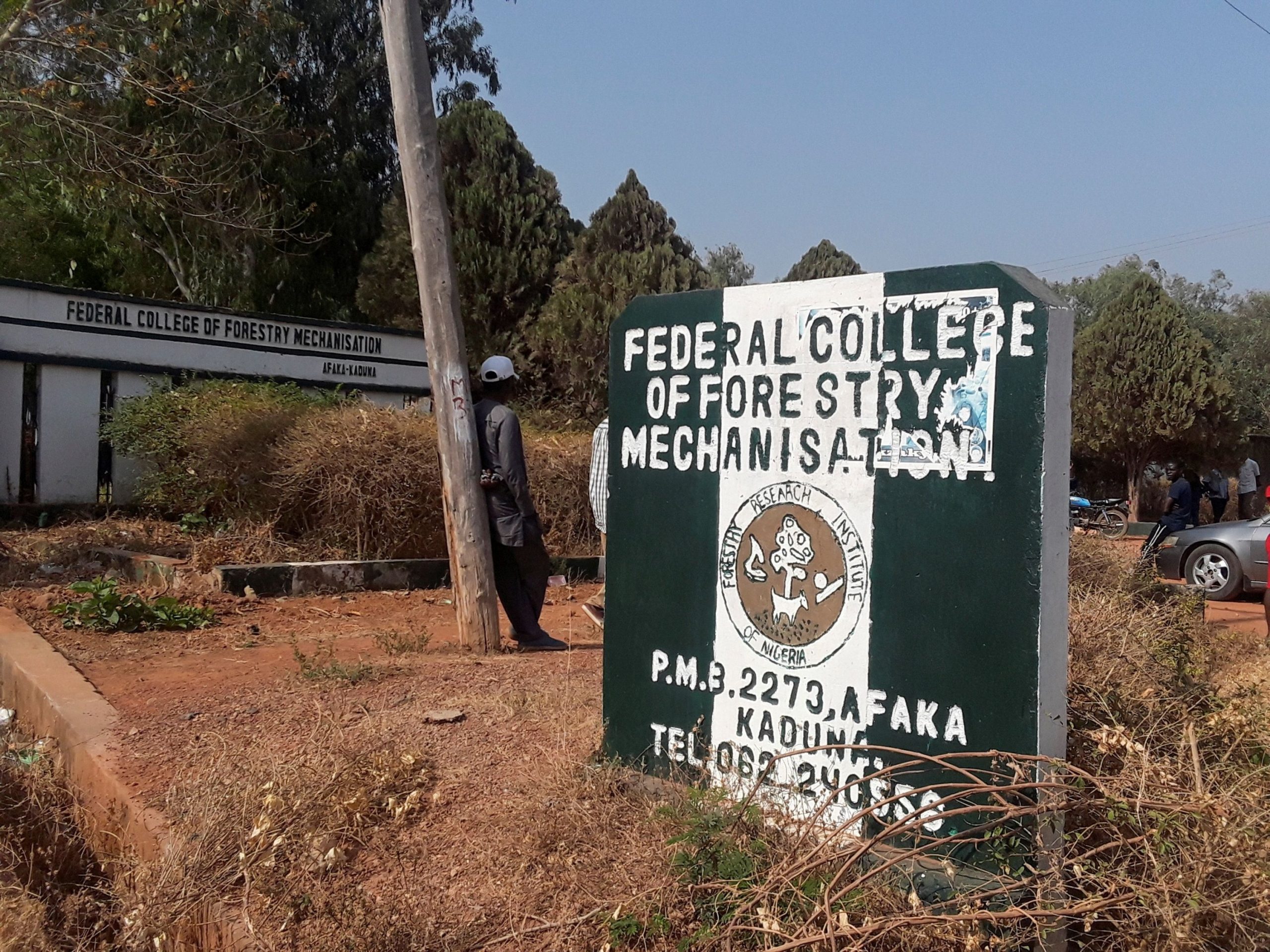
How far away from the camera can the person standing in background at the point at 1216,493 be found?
2188cm

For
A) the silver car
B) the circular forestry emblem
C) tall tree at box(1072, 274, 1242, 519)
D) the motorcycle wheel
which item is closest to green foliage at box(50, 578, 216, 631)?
the circular forestry emblem

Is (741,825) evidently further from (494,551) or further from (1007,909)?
(494,551)

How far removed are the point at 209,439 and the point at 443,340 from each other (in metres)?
5.50

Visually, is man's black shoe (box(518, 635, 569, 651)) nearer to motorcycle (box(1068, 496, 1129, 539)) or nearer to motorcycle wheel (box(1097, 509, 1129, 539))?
motorcycle (box(1068, 496, 1129, 539))

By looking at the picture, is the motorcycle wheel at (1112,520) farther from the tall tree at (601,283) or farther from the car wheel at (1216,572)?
the tall tree at (601,283)

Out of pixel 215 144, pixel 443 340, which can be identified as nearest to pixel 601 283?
pixel 215 144

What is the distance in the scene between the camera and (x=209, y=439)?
11.3 metres

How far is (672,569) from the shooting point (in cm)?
385

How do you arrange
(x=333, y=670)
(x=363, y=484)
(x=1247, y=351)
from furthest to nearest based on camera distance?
(x=1247, y=351)
(x=363, y=484)
(x=333, y=670)

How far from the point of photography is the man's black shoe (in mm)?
7125

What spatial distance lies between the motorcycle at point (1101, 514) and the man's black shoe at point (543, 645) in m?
14.9

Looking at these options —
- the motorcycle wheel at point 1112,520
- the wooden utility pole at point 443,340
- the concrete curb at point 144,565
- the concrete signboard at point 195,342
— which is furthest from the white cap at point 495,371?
the motorcycle wheel at point 1112,520

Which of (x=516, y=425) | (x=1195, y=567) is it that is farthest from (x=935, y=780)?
(x=1195, y=567)

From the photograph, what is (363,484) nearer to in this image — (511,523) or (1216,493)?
(511,523)
